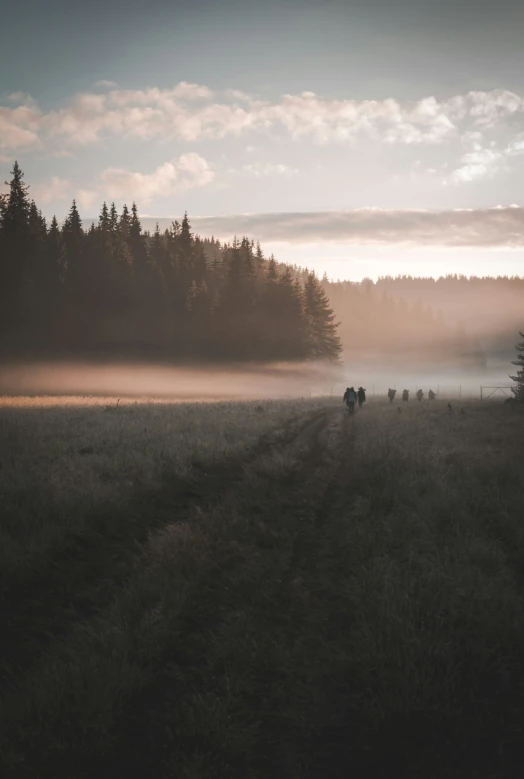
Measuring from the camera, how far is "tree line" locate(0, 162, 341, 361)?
6019 centimetres

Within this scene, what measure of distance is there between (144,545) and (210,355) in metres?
58.8

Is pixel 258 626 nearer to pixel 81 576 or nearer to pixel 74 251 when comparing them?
pixel 81 576

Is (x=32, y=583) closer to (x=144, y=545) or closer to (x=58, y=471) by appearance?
(x=144, y=545)

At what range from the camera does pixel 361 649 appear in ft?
13.5

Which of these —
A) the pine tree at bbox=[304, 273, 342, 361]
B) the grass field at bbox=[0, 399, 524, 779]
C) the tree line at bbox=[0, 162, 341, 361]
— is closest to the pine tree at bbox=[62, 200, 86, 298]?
the tree line at bbox=[0, 162, 341, 361]

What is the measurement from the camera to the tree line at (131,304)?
60188 millimetres

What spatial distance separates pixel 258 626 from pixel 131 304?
219 feet

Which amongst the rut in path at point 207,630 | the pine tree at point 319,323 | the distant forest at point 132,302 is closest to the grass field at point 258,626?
the rut in path at point 207,630

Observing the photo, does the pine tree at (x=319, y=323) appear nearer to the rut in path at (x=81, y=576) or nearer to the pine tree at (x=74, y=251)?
the pine tree at (x=74, y=251)

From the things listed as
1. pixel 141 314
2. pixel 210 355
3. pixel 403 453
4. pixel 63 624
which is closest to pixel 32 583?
pixel 63 624

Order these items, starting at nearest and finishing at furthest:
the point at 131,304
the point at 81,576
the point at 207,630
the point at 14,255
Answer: the point at 207,630
the point at 81,576
the point at 14,255
the point at 131,304

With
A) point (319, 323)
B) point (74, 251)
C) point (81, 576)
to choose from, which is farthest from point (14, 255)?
point (81, 576)

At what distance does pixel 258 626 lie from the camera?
452 centimetres

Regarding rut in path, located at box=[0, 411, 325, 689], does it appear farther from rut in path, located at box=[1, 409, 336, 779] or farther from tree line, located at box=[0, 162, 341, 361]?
tree line, located at box=[0, 162, 341, 361]
